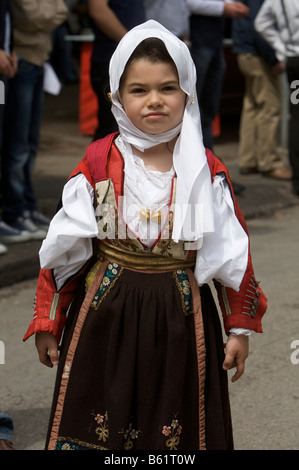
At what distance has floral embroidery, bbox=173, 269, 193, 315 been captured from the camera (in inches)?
99.3

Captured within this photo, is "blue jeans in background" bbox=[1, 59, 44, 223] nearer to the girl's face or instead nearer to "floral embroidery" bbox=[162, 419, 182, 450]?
the girl's face

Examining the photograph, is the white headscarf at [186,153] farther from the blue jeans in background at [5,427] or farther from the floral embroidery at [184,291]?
the blue jeans in background at [5,427]

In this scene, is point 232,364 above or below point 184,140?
below

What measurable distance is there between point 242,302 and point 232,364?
184mm

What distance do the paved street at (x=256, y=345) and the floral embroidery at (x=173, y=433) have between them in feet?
2.90

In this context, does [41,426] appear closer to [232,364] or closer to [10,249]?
[232,364]

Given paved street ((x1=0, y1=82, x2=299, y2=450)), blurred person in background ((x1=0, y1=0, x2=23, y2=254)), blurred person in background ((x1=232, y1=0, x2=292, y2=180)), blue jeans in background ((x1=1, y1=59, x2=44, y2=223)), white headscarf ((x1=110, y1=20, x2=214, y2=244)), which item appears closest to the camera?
white headscarf ((x1=110, y1=20, x2=214, y2=244))

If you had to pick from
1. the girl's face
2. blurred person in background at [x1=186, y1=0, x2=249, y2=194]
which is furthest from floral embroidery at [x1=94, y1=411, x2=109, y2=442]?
blurred person in background at [x1=186, y1=0, x2=249, y2=194]

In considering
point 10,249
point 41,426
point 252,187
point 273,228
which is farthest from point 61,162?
point 41,426

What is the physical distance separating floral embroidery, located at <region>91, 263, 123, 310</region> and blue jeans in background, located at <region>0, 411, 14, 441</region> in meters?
0.83

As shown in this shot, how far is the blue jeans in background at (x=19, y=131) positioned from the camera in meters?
5.47

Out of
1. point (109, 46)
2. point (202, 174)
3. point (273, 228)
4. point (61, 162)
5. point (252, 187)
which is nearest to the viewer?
point (202, 174)

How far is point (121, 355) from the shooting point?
2.50 metres

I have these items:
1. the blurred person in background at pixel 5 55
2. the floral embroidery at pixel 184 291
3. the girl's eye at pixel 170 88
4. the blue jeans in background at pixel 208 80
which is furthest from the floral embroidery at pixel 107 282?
the blue jeans in background at pixel 208 80
